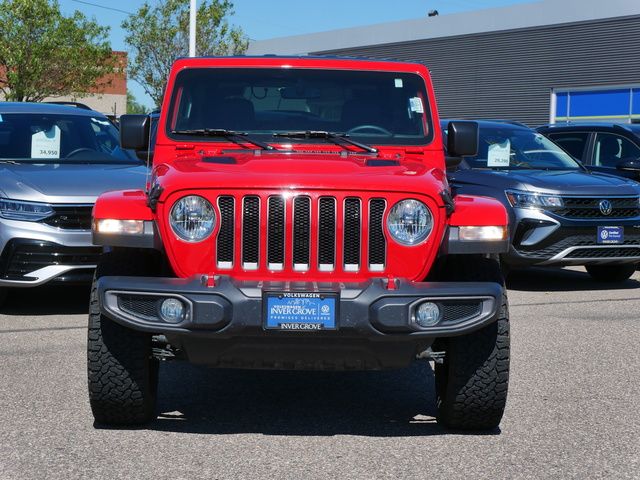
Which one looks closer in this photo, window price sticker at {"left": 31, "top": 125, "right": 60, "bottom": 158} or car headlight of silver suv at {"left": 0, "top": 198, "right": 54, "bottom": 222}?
car headlight of silver suv at {"left": 0, "top": 198, "right": 54, "bottom": 222}

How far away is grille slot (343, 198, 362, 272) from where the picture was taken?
5066mm

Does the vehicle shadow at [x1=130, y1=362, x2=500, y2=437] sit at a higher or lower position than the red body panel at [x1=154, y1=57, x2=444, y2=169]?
lower

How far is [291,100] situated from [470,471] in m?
2.51

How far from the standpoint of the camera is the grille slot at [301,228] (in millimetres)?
5055

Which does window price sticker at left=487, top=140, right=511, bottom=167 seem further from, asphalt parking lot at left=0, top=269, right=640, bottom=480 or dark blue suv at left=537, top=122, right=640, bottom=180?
asphalt parking lot at left=0, top=269, right=640, bottom=480

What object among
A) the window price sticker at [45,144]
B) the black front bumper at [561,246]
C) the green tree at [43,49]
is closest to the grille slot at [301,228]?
the window price sticker at [45,144]

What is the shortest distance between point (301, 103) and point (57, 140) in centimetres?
423

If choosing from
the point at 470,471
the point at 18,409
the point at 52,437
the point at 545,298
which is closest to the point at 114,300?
the point at 52,437

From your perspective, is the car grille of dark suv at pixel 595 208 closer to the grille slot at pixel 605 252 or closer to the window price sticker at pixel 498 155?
the grille slot at pixel 605 252

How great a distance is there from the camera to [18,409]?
580 cm

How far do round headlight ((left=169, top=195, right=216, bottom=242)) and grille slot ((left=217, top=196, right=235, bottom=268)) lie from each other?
4 cm

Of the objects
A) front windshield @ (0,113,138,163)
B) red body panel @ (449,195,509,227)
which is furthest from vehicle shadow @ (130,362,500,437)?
front windshield @ (0,113,138,163)

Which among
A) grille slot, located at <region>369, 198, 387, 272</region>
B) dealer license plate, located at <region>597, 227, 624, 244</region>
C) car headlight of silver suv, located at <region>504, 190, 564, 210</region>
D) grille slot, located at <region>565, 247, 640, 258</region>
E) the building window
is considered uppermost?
the building window

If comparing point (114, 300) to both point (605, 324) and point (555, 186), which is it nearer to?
point (605, 324)
